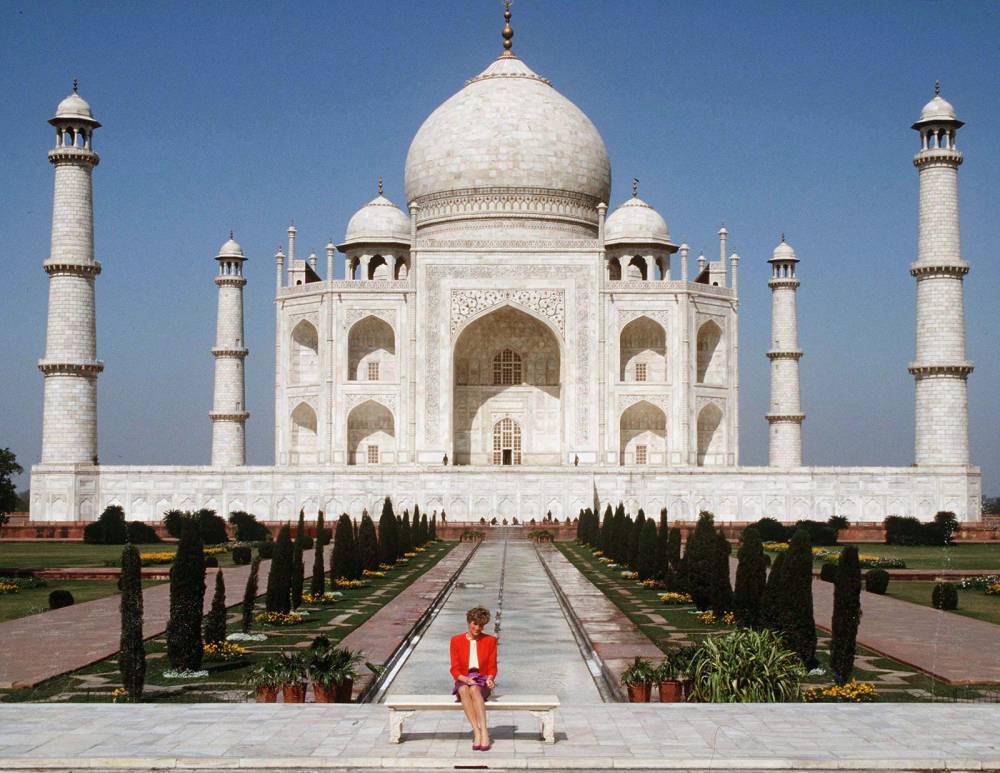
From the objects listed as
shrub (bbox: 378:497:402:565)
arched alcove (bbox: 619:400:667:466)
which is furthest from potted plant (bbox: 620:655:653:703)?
arched alcove (bbox: 619:400:667:466)

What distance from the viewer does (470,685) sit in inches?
249

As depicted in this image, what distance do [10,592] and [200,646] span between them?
6.66 metres

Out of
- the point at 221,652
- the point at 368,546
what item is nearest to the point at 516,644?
the point at 221,652

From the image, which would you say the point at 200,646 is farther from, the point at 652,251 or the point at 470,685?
the point at 652,251

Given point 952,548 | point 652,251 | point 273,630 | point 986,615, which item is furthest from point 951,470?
point 273,630

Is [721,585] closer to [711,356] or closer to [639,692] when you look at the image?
[639,692]

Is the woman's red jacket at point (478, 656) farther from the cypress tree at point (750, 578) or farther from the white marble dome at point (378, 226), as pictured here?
the white marble dome at point (378, 226)

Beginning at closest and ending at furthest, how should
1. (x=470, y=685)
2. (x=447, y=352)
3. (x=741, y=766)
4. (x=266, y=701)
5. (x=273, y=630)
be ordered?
(x=741, y=766) → (x=470, y=685) → (x=266, y=701) → (x=273, y=630) → (x=447, y=352)

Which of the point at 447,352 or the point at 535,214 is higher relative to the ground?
the point at 535,214

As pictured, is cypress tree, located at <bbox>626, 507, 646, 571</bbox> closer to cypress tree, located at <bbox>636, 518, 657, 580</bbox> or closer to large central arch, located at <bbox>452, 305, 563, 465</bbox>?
cypress tree, located at <bbox>636, 518, 657, 580</bbox>

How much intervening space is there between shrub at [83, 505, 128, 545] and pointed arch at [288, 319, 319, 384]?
29.6 ft

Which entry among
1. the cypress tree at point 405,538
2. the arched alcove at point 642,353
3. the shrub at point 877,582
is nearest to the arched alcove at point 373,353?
the arched alcove at point 642,353

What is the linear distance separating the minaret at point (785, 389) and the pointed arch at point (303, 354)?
38.8 feet

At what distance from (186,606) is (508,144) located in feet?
90.3
